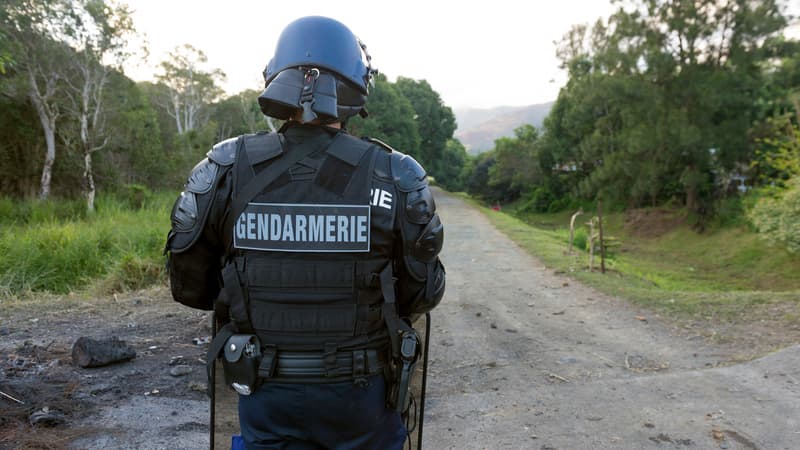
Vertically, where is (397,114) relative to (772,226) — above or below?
above

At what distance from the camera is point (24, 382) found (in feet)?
12.1

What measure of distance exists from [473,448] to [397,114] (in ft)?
112

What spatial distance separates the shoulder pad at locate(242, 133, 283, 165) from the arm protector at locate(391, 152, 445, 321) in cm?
38

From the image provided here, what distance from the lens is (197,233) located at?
179 centimetres

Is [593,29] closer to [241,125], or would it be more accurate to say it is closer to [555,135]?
[555,135]

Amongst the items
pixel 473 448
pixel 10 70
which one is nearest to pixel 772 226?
pixel 473 448

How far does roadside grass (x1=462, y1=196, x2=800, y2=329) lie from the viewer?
728 centimetres

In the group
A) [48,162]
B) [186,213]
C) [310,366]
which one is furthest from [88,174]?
[310,366]

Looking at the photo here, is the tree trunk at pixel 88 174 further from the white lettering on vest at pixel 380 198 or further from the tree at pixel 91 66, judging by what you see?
the white lettering on vest at pixel 380 198

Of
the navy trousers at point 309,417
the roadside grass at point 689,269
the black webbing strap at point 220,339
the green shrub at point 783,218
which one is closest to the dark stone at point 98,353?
the black webbing strap at point 220,339

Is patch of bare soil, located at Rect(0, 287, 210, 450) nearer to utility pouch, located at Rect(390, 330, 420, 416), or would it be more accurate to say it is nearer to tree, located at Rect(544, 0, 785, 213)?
utility pouch, located at Rect(390, 330, 420, 416)

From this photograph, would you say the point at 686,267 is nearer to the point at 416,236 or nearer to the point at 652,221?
the point at 652,221

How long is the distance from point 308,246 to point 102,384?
3008 mm

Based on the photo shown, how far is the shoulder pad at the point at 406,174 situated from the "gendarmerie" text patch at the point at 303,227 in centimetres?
18
